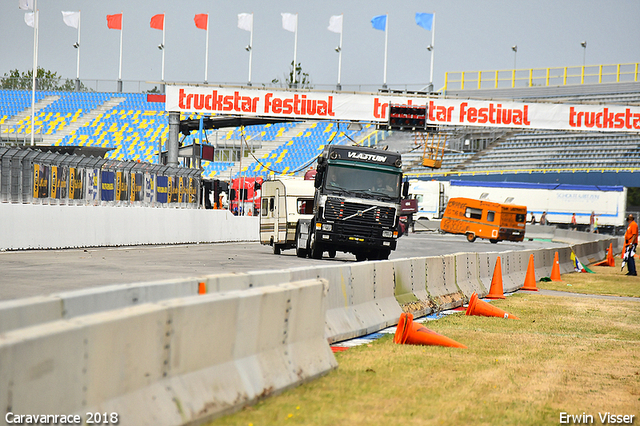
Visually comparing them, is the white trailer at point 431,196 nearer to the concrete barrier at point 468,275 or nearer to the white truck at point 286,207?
the white truck at point 286,207

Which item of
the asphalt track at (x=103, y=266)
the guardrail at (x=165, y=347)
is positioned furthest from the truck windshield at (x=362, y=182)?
the guardrail at (x=165, y=347)

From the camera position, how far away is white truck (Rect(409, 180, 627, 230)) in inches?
2470

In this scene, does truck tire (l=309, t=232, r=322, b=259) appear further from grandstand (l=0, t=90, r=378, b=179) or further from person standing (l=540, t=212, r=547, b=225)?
person standing (l=540, t=212, r=547, b=225)

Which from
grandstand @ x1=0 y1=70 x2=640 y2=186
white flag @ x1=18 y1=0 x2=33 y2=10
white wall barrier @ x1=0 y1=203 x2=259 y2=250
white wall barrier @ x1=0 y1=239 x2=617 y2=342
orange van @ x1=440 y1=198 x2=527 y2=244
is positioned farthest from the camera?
grandstand @ x1=0 y1=70 x2=640 y2=186

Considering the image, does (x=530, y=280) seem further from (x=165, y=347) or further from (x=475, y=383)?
(x=165, y=347)

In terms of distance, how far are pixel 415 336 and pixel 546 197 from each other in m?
57.7

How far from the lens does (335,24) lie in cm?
6028

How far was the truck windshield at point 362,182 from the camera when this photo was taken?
23562 millimetres

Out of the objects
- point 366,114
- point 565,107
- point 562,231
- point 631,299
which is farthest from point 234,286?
point 562,231

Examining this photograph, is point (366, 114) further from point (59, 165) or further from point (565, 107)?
point (59, 165)

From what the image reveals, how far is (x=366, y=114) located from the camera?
44750 millimetres

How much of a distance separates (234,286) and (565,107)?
4078 cm

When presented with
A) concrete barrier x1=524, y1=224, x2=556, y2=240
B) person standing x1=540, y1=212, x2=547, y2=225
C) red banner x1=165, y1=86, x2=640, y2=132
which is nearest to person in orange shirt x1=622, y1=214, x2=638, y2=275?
red banner x1=165, y1=86, x2=640, y2=132

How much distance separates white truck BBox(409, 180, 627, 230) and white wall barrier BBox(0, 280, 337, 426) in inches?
2203
